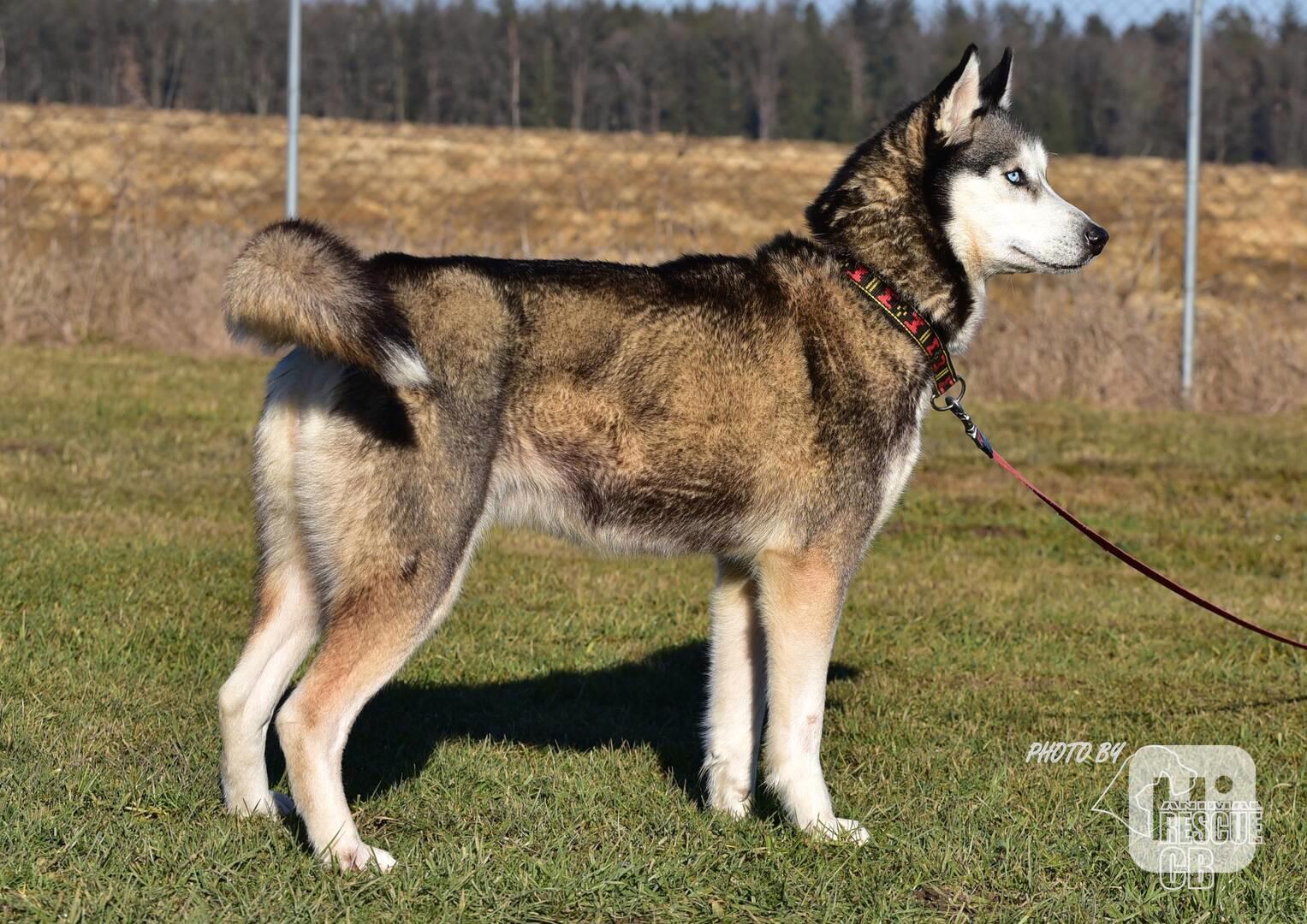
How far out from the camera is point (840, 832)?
3977 millimetres

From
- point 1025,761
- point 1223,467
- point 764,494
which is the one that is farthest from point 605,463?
point 1223,467

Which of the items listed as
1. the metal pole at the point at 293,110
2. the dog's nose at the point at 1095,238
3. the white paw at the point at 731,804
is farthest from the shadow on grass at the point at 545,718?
the metal pole at the point at 293,110

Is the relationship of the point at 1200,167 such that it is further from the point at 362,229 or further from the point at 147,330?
the point at 147,330

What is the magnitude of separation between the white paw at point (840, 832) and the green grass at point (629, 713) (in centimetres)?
5

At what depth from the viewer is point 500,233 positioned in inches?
601

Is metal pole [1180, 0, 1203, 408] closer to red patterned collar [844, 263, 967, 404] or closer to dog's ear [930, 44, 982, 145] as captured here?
dog's ear [930, 44, 982, 145]

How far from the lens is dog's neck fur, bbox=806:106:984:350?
4332mm

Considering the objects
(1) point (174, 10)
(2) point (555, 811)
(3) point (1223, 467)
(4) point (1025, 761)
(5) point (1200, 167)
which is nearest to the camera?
(2) point (555, 811)

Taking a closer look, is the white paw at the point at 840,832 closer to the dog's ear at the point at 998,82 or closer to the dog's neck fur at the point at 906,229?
the dog's neck fur at the point at 906,229

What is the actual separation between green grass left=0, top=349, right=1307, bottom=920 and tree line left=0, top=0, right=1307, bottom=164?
6.38 meters

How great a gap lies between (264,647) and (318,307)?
1.06 metres

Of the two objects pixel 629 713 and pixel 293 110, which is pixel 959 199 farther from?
pixel 293 110

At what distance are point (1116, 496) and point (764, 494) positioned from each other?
6218 mm

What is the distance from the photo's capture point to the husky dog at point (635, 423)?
3.53 metres
